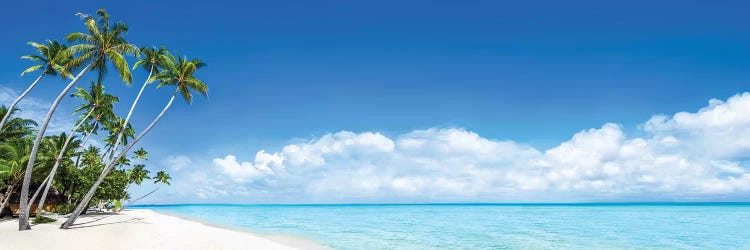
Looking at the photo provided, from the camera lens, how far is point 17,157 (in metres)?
28.2

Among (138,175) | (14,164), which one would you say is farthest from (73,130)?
(138,175)

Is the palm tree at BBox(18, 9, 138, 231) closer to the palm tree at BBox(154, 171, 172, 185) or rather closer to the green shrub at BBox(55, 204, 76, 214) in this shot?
the green shrub at BBox(55, 204, 76, 214)

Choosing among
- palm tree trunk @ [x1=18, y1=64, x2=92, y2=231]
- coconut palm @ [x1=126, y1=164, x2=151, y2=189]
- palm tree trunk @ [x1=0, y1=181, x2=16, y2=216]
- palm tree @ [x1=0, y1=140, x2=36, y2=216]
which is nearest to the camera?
palm tree trunk @ [x1=18, y1=64, x2=92, y2=231]

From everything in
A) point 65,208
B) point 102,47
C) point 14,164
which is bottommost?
point 65,208

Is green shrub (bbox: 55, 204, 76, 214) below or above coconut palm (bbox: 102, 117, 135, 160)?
below

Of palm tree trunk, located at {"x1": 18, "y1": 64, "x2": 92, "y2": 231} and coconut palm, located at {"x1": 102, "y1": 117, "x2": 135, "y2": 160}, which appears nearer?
palm tree trunk, located at {"x1": 18, "y1": 64, "x2": 92, "y2": 231}

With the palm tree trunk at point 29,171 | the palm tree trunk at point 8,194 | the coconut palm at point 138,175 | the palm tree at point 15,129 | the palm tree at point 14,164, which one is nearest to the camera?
the palm tree trunk at point 29,171

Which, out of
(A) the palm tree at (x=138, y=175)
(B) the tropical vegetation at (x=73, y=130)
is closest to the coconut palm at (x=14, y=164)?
(B) the tropical vegetation at (x=73, y=130)

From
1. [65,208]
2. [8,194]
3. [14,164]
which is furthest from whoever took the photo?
[65,208]

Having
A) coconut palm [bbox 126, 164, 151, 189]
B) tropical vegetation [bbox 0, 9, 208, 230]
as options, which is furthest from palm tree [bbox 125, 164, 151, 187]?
tropical vegetation [bbox 0, 9, 208, 230]

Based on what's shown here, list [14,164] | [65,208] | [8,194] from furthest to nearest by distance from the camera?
[65,208] → [8,194] → [14,164]

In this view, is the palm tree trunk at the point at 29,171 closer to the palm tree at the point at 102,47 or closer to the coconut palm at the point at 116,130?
the palm tree at the point at 102,47

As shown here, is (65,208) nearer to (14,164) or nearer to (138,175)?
(14,164)

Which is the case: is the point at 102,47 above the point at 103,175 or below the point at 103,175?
above
